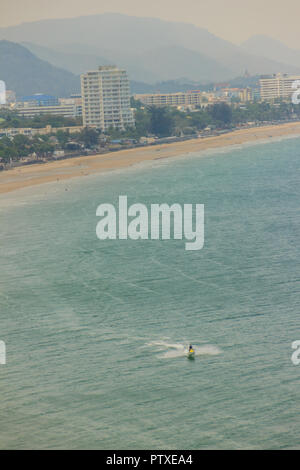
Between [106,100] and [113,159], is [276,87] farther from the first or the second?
[113,159]

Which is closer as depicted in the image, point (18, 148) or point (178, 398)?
point (178, 398)

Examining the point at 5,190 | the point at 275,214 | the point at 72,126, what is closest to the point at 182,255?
the point at 275,214

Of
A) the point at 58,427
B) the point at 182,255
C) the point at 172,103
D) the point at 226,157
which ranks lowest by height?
the point at 58,427

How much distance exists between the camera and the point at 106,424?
16859 mm

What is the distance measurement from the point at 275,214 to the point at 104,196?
14.6 metres

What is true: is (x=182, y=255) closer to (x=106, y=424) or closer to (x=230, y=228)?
(x=230, y=228)

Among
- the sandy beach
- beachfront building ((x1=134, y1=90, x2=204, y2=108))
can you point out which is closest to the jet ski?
the sandy beach

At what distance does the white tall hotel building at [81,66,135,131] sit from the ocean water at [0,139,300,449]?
71.6 m

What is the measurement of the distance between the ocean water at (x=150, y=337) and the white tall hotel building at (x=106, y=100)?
235ft

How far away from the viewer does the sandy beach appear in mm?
64613

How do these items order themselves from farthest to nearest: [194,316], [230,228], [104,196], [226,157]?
[226,157] → [104,196] → [230,228] → [194,316]

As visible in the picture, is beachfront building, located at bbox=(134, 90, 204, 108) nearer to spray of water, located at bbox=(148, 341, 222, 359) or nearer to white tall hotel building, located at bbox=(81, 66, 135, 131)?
white tall hotel building, located at bbox=(81, 66, 135, 131)

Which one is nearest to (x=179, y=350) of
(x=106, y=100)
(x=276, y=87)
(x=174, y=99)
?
(x=106, y=100)

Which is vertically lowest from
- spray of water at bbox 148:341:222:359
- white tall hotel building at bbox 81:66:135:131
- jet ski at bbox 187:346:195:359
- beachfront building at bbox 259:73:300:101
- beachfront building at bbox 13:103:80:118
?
jet ski at bbox 187:346:195:359
